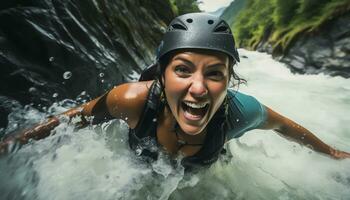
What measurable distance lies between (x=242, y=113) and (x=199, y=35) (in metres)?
1.17

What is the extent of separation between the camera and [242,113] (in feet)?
11.3

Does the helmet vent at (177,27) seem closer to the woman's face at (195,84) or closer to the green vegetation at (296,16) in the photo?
the woman's face at (195,84)

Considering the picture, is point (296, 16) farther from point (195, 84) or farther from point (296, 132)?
point (195, 84)

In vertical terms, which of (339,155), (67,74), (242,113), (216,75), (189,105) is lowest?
(339,155)

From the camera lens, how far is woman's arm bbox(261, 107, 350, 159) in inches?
145

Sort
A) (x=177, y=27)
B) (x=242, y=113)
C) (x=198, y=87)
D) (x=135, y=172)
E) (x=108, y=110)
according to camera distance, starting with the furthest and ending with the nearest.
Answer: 1. (x=135, y=172)
2. (x=242, y=113)
3. (x=108, y=110)
4. (x=177, y=27)
5. (x=198, y=87)

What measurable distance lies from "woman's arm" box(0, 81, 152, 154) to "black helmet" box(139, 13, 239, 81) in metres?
0.42

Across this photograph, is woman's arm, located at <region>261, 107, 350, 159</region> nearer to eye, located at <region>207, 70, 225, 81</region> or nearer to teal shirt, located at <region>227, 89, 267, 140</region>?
teal shirt, located at <region>227, 89, 267, 140</region>

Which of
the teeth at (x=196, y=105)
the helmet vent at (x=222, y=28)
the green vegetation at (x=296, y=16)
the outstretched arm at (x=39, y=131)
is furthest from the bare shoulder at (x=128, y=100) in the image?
the green vegetation at (x=296, y=16)

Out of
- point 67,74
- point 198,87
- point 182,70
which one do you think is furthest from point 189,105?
point 67,74

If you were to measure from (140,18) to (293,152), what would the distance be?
25.2 feet

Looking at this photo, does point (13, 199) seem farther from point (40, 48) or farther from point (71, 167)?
point (40, 48)

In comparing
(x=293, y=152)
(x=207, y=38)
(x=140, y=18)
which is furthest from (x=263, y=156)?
(x=140, y=18)

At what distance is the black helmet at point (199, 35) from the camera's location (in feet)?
8.93
